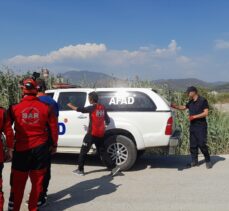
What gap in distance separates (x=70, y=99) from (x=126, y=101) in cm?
133

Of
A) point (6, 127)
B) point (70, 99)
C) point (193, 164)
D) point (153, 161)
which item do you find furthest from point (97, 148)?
point (6, 127)

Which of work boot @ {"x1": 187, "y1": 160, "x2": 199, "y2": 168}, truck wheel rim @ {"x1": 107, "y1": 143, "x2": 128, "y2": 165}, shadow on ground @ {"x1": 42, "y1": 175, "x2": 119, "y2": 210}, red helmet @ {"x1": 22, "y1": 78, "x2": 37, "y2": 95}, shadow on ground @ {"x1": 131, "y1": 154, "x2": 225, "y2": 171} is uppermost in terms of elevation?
red helmet @ {"x1": 22, "y1": 78, "x2": 37, "y2": 95}

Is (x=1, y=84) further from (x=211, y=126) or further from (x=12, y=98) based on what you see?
(x=211, y=126)

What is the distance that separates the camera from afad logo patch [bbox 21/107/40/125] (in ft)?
16.8

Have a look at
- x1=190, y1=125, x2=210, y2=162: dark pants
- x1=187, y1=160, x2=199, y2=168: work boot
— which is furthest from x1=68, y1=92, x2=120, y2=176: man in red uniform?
x1=190, y1=125, x2=210, y2=162: dark pants

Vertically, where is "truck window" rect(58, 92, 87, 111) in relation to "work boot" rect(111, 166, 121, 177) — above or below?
above

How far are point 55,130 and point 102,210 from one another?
4.78 ft

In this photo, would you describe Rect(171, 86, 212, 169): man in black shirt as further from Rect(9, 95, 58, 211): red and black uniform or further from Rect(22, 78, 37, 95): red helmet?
Rect(22, 78, 37, 95): red helmet

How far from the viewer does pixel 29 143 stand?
518cm

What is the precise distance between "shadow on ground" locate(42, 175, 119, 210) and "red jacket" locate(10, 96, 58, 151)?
4.61 feet

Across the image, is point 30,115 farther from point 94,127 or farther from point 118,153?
point 118,153

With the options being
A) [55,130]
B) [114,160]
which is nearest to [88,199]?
[55,130]

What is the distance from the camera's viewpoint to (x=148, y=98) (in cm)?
888

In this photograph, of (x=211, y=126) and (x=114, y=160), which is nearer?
(x=114, y=160)
